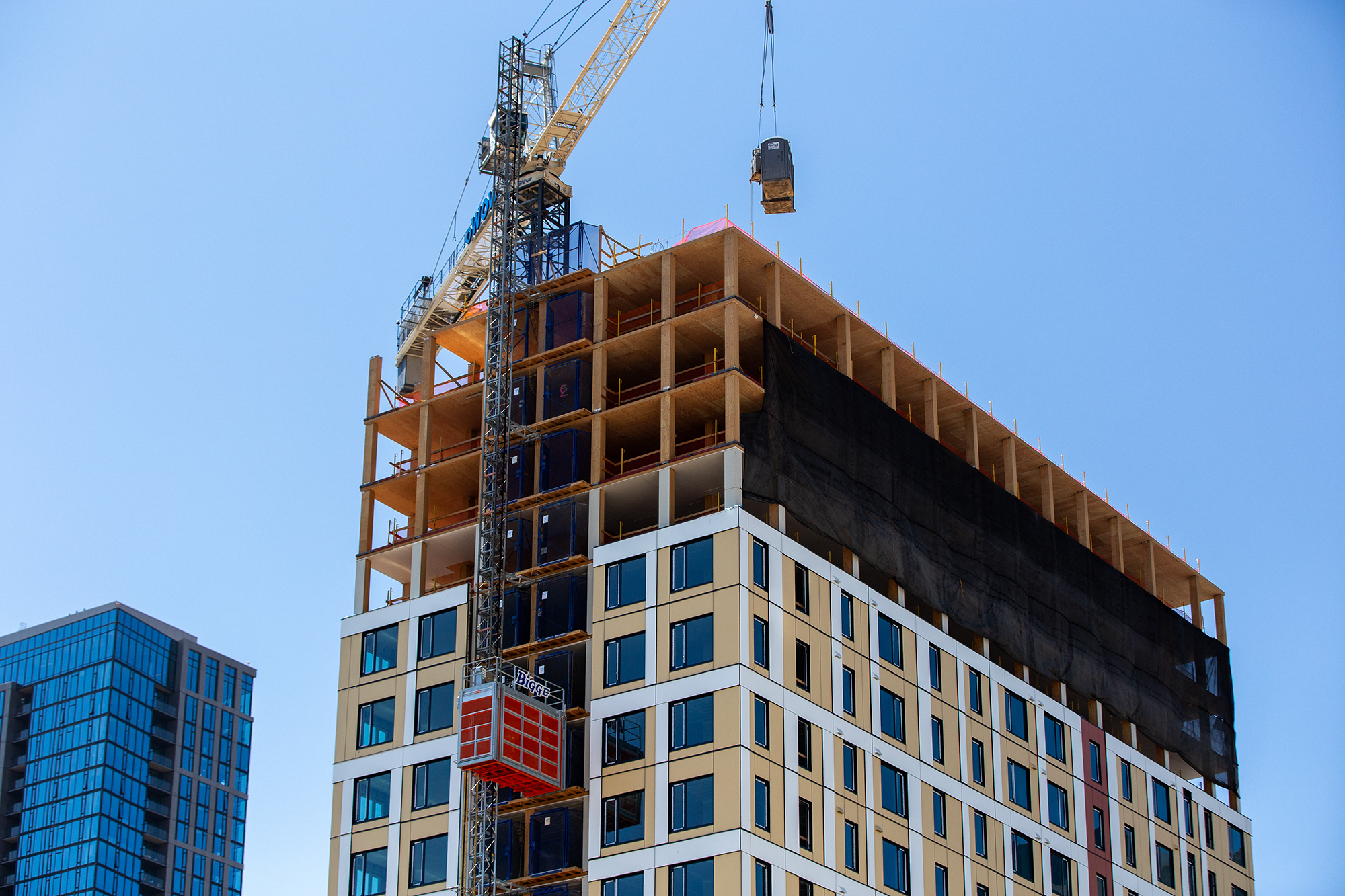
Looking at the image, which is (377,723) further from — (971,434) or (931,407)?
(971,434)

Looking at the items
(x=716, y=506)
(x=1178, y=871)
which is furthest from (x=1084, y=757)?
(x=716, y=506)

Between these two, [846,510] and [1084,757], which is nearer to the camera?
[846,510]

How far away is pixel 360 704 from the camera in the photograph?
10494 centimetres

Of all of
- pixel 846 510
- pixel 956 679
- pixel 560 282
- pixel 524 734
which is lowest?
pixel 524 734

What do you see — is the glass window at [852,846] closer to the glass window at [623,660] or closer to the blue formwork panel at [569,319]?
the glass window at [623,660]

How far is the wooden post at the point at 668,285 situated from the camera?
104938 millimetres

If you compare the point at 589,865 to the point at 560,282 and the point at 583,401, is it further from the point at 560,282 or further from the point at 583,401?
the point at 560,282

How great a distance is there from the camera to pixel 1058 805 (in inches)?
4515

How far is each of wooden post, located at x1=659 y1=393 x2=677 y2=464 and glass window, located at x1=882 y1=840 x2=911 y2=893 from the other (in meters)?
22.8

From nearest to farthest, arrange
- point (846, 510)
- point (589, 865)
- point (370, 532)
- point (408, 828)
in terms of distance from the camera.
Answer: point (589, 865), point (408, 828), point (846, 510), point (370, 532)

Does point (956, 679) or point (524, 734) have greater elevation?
point (956, 679)

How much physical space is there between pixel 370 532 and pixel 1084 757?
151 feet

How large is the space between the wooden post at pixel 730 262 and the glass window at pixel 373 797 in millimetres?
31668

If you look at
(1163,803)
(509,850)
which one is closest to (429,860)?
(509,850)
